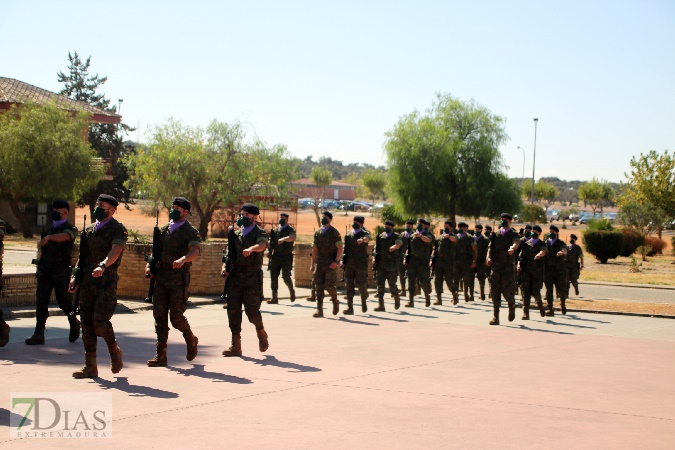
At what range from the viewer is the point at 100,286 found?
9391 mm

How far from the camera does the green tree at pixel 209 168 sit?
48.0 metres

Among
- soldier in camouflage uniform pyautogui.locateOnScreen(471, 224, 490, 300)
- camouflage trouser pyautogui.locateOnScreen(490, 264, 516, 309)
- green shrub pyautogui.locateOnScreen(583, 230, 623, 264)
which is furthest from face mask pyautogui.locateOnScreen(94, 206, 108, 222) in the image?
green shrub pyautogui.locateOnScreen(583, 230, 623, 264)

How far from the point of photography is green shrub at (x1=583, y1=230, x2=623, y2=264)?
142 ft

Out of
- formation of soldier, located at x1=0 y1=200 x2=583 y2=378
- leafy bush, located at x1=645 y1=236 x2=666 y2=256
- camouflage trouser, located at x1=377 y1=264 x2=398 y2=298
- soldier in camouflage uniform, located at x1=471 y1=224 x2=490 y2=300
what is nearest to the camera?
formation of soldier, located at x1=0 y1=200 x2=583 y2=378

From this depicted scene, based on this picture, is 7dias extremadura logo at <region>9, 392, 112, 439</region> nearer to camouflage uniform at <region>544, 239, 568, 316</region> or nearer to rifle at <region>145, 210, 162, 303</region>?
rifle at <region>145, 210, 162, 303</region>

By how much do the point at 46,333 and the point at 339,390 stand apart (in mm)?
5511

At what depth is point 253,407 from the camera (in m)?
8.00

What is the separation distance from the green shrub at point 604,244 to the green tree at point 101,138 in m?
24.2

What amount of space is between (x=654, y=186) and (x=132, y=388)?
167 feet

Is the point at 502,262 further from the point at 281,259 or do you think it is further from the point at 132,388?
the point at 132,388

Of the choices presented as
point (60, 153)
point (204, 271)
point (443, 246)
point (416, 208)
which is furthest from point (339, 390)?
point (416, 208)

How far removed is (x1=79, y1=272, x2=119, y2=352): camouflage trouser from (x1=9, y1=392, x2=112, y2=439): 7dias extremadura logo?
1.09m

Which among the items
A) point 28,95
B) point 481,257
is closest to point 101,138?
point 28,95

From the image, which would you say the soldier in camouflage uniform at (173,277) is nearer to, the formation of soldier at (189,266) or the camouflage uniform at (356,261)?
the formation of soldier at (189,266)
